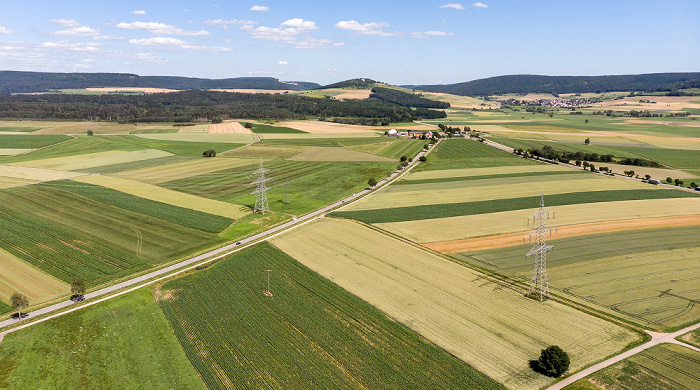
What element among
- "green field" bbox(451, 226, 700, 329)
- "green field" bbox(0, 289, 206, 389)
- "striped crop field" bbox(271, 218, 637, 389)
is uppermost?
"green field" bbox(451, 226, 700, 329)

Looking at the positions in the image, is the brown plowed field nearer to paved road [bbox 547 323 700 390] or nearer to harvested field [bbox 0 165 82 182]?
paved road [bbox 547 323 700 390]

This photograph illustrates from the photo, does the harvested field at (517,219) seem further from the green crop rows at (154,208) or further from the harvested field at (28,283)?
the harvested field at (28,283)

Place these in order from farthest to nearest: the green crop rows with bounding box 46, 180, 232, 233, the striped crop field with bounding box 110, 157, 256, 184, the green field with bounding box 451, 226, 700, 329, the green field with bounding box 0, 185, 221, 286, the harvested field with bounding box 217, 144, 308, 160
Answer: the harvested field with bounding box 217, 144, 308, 160 < the striped crop field with bounding box 110, 157, 256, 184 < the green crop rows with bounding box 46, 180, 232, 233 < the green field with bounding box 0, 185, 221, 286 < the green field with bounding box 451, 226, 700, 329

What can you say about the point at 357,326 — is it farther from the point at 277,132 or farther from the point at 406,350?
the point at 277,132

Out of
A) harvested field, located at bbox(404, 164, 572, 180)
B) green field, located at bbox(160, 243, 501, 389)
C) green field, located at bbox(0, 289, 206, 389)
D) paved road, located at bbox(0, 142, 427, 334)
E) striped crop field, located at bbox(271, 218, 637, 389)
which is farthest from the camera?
harvested field, located at bbox(404, 164, 572, 180)

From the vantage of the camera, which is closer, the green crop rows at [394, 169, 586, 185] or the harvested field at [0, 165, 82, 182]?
the harvested field at [0, 165, 82, 182]

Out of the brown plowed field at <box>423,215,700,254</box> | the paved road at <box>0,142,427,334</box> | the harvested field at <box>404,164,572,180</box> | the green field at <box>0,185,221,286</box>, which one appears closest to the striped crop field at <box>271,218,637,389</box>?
the brown plowed field at <box>423,215,700,254</box>

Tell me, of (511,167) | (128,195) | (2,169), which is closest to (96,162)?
(2,169)
